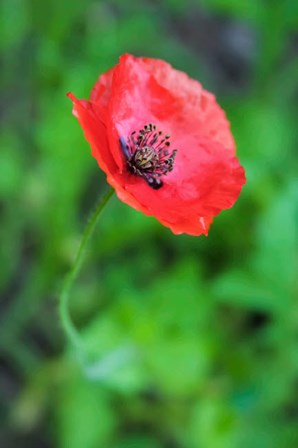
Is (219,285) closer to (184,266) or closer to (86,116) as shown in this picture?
(184,266)

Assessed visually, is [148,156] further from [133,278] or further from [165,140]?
[133,278]

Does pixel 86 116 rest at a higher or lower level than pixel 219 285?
lower

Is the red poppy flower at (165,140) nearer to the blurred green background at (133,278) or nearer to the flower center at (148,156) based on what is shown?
the flower center at (148,156)

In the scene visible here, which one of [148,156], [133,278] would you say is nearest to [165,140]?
[148,156]

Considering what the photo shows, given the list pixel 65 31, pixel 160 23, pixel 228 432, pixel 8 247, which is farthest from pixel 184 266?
pixel 160 23

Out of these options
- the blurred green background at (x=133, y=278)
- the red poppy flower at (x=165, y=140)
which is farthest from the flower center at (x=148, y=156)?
the blurred green background at (x=133, y=278)

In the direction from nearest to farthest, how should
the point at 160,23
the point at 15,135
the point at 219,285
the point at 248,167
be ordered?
the point at 219,285 < the point at 248,167 < the point at 15,135 < the point at 160,23

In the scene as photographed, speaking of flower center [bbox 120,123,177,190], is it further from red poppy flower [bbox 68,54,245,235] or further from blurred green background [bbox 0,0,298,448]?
blurred green background [bbox 0,0,298,448]

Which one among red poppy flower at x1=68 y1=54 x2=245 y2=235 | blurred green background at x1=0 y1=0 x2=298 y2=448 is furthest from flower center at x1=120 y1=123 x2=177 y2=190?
blurred green background at x1=0 y1=0 x2=298 y2=448
